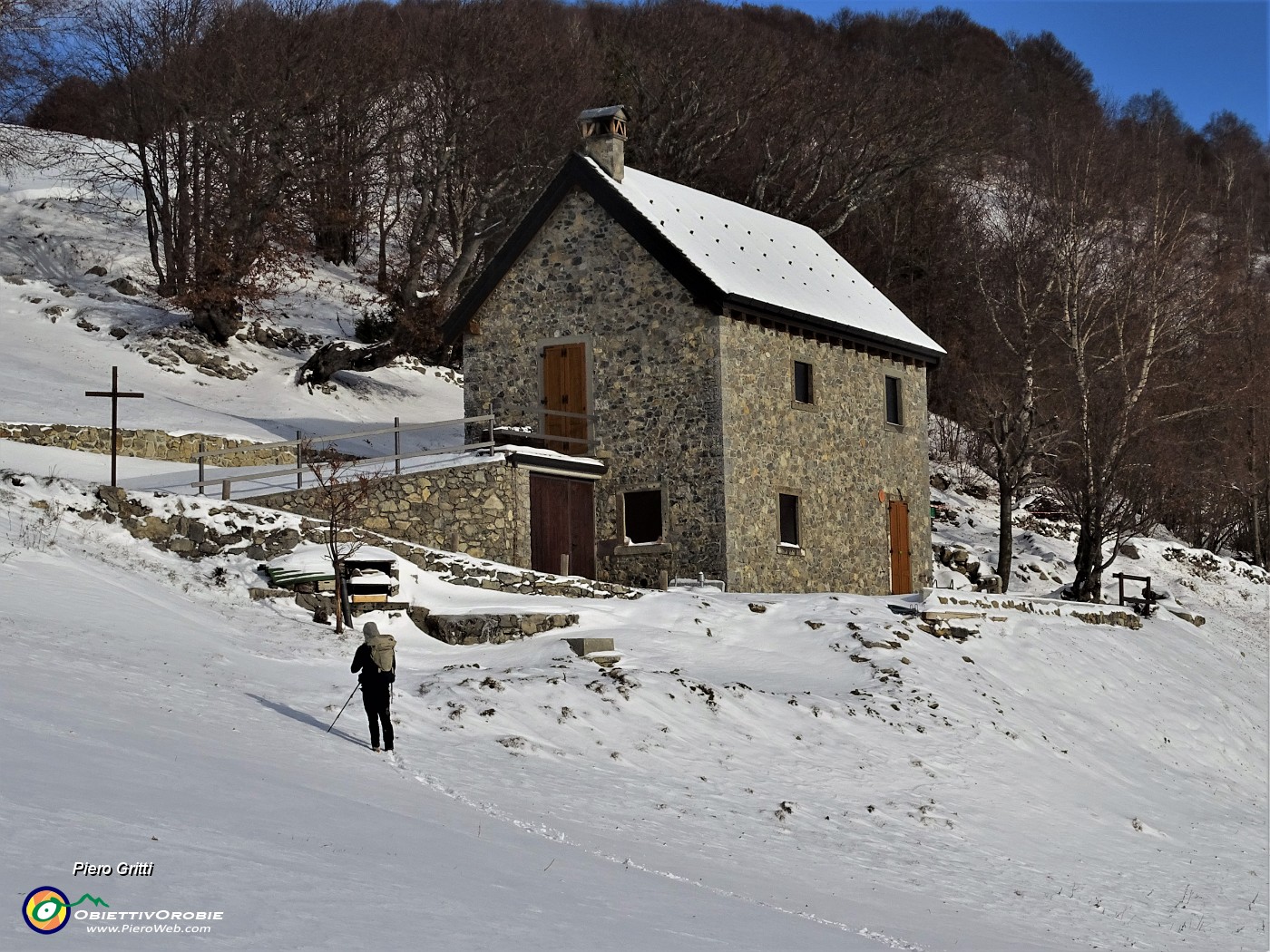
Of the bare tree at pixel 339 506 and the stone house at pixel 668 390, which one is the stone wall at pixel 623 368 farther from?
the bare tree at pixel 339 506

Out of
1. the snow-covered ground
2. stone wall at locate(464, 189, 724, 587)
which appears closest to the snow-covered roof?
stone wall at locate(464, 189, 724, 587)

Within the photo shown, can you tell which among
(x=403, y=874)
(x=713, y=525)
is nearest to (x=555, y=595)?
(x=713, y=525)

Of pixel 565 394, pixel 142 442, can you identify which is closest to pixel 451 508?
pixel 565 394

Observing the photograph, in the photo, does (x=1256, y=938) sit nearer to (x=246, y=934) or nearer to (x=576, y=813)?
(x=576, y=813)

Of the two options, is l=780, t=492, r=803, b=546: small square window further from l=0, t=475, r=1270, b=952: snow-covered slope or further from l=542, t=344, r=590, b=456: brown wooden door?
l=542, t=344, r=590, b=456: brown wooden door

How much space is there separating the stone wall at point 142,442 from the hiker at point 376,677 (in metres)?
15.8

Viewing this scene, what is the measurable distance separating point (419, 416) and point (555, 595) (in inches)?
705

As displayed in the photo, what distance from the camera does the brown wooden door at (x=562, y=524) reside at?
2641 centimetres

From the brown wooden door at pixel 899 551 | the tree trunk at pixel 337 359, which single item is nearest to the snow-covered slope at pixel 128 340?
the tree trunk at pixel 337 359

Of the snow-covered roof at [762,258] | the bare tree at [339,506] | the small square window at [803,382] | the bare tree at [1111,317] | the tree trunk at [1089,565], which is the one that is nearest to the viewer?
the bare tree at [339,506]

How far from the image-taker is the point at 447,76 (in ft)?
153

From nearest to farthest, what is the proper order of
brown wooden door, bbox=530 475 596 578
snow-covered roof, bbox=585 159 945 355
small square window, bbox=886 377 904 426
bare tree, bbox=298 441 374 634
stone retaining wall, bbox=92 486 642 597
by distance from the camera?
bare tree, bbox=298 441 374 634 < stone retaining wall, bbox=92 486 642 597 < brown wooden door, bbox=530 475 596 578 < snow-covered roof, bbox=585 159 945 355 < small square window, bbox=886 377 904 426

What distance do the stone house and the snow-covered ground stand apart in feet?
10.2

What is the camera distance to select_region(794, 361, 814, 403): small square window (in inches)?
1133
